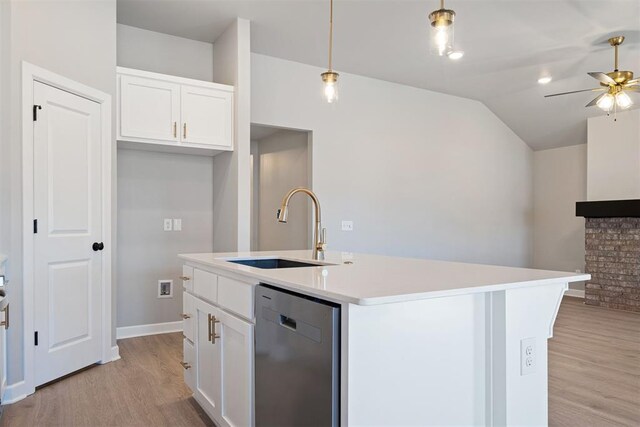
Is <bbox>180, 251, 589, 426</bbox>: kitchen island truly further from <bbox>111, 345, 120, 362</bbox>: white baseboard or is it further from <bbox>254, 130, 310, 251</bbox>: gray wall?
<bbox>254, 130, 310, 251</bbox>: gray wall

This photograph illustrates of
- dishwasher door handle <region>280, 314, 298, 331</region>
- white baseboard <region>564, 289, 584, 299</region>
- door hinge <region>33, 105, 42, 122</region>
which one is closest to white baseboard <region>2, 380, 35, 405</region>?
door hinge <region>33, 105, 42, 122</region>

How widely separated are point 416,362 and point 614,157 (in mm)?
5590

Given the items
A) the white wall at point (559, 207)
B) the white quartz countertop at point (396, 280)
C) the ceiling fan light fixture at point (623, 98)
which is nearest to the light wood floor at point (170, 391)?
the white quartz countertop at point (396, 280)

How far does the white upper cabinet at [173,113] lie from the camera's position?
11.7 feet

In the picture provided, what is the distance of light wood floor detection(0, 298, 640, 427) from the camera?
234 centimetres

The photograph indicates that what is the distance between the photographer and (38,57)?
2.85 metres

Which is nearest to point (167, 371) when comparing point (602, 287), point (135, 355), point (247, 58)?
point (135, 355)

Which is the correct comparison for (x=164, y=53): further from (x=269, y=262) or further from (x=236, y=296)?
(x=236, y=296)

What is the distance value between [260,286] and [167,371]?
5.83 feet

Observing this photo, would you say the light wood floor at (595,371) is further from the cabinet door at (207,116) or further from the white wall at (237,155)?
the cabinet door at (207,116)

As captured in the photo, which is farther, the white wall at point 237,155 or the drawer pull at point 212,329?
the white wall at point 237,155

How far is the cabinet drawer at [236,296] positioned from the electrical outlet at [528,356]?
3.40 feet

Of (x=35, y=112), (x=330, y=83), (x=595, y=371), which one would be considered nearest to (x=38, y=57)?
(x=35, y=112)

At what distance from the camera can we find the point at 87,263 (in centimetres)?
314
